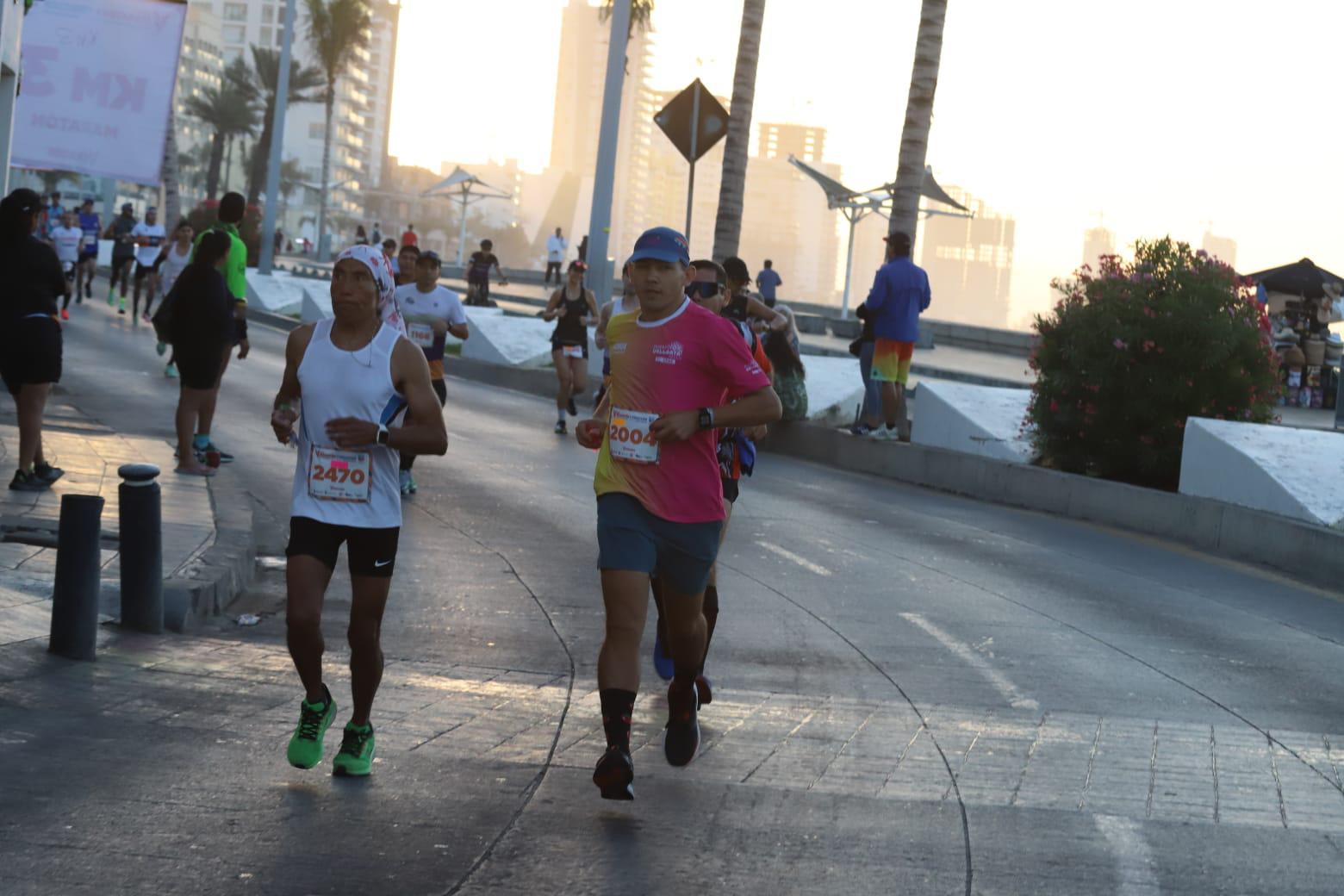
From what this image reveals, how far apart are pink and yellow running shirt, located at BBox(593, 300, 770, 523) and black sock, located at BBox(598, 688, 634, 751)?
59cm

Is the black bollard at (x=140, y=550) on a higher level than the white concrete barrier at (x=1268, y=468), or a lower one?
lower

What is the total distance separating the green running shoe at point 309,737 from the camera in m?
6.24

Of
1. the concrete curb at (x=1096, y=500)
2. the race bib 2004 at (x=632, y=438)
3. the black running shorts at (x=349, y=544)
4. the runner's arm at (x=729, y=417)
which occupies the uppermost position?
the runner's arm at (x=729, y=417)

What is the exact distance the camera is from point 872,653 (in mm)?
9648

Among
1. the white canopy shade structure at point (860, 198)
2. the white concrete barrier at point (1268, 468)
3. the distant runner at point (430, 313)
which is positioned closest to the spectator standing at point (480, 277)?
the white canopy shade structure at point (860, 198)

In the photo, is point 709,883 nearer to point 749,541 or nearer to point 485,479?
point 749,541

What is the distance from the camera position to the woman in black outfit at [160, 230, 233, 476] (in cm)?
1398

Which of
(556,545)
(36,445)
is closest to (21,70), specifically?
(36,445)

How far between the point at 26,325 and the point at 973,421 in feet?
33.7

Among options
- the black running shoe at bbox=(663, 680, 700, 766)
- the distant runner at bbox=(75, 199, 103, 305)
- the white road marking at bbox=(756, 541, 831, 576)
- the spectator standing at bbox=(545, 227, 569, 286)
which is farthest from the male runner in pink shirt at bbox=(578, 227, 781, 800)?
the spectator standing at bbox=(545, 227, 569, 286)

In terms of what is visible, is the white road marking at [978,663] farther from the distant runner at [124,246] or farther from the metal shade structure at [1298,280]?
the distant runner at [124,246]

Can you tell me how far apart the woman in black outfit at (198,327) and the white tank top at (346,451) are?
7.93 m

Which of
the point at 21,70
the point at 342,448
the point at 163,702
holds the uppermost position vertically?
the point at 21,70

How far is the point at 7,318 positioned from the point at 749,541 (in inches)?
203
